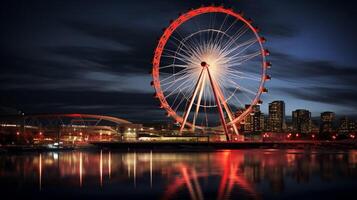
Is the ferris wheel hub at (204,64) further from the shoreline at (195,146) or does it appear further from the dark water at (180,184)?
the dark water at (180,184)

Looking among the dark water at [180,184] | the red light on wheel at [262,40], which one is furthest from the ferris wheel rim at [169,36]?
the dark water at [180,184]

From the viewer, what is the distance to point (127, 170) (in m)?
39.1

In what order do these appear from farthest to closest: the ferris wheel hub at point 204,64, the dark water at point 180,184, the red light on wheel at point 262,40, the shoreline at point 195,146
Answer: the shoreline at point 195,146 → the red light on wheel at point 262,40 → the ferris wheel hub at point 204,64 → the dark water at point 180,184

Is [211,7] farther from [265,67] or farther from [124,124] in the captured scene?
[124,124]

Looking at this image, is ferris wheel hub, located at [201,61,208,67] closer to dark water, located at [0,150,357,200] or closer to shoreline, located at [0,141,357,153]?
shoreline, located at [0,141,357,153]

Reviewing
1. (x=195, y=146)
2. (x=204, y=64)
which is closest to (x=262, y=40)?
(x=204, y=64)

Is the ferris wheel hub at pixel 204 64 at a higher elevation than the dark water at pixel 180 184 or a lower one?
higher

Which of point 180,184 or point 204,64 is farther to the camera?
point 204,64

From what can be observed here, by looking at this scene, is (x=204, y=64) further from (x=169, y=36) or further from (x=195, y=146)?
(x=195, y=146)

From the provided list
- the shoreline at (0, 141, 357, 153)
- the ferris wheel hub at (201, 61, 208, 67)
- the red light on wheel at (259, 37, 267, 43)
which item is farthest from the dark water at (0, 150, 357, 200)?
the shoreline at (0, 141, 357, 153)

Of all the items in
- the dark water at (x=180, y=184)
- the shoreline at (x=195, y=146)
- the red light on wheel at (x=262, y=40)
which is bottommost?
the shoreline at (x=195, y=146)

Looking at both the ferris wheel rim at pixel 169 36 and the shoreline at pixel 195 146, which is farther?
the shoreline at pixel 195 146

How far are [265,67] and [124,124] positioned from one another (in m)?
65.5

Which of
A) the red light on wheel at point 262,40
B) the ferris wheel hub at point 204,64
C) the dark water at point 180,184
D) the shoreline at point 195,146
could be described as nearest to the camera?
the dark water at point 180,184
